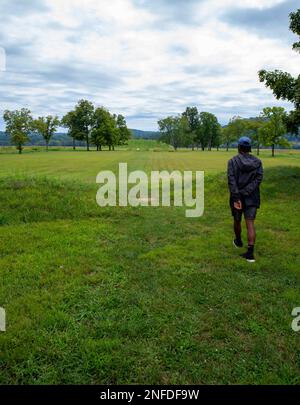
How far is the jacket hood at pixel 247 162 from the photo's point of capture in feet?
24.0

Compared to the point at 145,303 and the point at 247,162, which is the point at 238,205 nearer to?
the point at 247,162

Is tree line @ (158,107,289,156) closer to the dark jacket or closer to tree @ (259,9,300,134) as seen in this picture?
tree @ (259,9,300,134)

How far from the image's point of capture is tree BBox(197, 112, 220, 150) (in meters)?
137

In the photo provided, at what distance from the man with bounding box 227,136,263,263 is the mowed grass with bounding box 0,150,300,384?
0.93 m

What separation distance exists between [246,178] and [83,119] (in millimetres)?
108019

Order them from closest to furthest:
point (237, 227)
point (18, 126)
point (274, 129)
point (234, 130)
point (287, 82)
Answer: point (237, 227)
point (287, 82)
point (274, 129)
point (18, 126)
point (234, 130)

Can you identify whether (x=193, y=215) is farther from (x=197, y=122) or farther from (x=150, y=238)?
(x=197, y=122)

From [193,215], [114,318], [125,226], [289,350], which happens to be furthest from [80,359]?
[193,215]

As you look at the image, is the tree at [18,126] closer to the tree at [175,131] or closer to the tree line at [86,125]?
the tree line at [86,125]

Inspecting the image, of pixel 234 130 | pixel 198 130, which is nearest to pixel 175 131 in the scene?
pixel 198 130

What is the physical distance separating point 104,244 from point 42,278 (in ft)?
8.34

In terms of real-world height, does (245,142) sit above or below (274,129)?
below

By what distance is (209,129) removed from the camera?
138 meters
